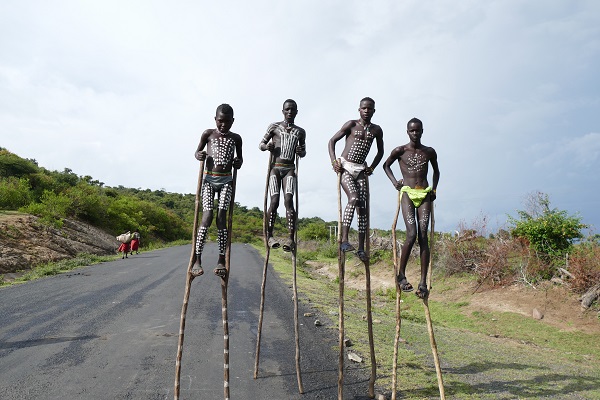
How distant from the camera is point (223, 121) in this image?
5.64m

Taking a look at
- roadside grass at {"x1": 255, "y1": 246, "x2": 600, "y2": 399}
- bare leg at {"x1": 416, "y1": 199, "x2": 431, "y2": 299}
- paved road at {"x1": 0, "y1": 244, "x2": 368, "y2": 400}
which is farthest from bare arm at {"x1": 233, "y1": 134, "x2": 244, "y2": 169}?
roadside grass at {"x1": 255, "y1": 246, "x2": 600, "y2": 399}

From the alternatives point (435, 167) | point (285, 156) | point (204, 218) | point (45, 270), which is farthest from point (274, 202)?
point (45, 270)

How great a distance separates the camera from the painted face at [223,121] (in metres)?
5.62

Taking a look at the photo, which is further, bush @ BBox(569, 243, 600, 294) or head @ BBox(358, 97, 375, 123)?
bush @ BBox(569, 243, 600, 294)

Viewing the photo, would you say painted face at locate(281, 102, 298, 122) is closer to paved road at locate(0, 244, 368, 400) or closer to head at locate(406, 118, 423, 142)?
head at locate(406, 118, 423, 142)

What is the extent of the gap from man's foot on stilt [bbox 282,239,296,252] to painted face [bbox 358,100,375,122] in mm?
2171

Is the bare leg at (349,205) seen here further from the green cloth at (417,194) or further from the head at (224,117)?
the head at (224,117)

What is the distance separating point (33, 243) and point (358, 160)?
2303 centimetres

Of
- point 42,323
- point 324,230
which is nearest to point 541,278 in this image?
point 42,323

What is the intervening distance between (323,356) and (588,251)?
44.8ft

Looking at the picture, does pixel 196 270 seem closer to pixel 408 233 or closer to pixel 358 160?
pixel 358 160

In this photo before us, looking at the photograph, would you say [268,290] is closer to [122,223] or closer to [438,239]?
[438,239]

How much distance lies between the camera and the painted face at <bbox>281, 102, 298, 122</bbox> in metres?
6.30

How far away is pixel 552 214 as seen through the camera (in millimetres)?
17406
